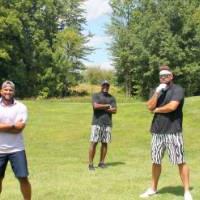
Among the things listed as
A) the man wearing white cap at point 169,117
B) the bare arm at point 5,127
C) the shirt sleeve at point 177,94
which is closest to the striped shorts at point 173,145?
the man wearing white cap at point 169,117

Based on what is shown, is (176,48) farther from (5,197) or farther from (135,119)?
(5,197)

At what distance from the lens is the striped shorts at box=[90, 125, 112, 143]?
13.6 metres

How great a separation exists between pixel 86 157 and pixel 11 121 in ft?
29.4

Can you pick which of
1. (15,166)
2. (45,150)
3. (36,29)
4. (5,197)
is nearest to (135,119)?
(45,150)

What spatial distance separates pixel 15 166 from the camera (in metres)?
8.02

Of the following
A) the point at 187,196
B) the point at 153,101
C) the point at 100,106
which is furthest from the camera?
the point at 100,106

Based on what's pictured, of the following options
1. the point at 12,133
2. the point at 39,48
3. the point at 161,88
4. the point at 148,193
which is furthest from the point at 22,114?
the point at 39,48

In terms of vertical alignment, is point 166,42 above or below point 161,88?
above

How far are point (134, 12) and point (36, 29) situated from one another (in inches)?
446

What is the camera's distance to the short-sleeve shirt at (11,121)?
7.95 metres

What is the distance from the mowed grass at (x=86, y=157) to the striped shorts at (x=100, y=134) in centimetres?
72

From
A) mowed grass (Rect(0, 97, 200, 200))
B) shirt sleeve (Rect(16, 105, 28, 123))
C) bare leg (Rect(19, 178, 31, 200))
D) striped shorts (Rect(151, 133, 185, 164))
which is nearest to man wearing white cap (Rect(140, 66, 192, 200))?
striped shorts (Rect(151, 133, 185, 164))

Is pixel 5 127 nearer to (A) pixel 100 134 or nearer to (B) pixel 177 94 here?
(B) pixel 177 94

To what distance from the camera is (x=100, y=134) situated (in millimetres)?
13633
